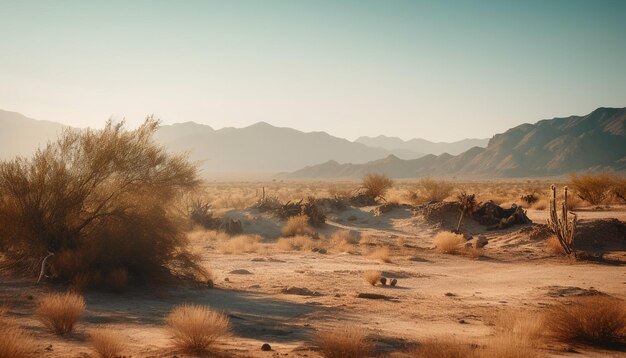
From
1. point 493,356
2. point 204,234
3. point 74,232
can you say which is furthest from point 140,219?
point 204,234

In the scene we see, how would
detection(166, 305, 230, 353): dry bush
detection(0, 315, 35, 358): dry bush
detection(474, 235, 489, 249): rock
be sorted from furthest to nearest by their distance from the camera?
detection(474, 235, 489, 249): rock, detection(166, 305, 230, 353): dry bush, detection(0, 315, 35, 358): dry bush

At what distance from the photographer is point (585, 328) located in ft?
29.3

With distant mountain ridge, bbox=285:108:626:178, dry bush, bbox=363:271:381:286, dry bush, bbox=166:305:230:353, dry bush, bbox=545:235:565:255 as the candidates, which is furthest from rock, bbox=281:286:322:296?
distant mountain ridge, bbox=285:108:626:178

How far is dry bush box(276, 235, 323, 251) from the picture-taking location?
23.8 metres

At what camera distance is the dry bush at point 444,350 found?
279 inches

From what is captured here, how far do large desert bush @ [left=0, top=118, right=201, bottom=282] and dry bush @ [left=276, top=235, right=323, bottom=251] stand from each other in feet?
33.1

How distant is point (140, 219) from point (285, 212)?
59.1ft

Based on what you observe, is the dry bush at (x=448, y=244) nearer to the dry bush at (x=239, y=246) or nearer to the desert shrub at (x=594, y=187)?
the dry bush at (x=239, y=246)

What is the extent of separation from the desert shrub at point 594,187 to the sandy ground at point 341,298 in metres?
16.2

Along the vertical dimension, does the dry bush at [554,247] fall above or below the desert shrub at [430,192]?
below

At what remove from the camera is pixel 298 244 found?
24.3 metres

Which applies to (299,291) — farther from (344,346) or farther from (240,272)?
(344,346)

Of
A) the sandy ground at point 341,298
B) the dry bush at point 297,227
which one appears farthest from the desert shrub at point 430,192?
the sandy ground at point 341,298

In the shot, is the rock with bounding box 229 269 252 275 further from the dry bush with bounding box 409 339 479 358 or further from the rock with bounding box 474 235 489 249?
the rock with bounding box 474 235 489 249
